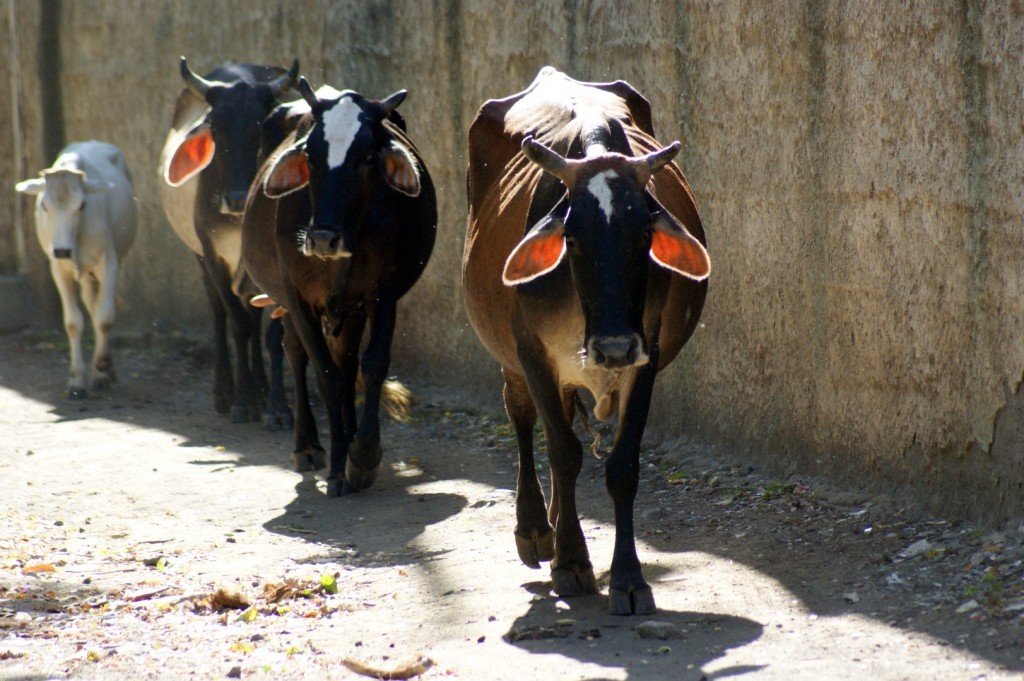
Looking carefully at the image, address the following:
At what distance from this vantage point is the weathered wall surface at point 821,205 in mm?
4984

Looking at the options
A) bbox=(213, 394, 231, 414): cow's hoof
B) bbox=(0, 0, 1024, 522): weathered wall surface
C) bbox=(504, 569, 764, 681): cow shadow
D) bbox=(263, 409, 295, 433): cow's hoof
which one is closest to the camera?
bbox=(504, 569, 764, 681): cow shadow

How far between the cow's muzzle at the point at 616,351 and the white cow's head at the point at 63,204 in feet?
19.0

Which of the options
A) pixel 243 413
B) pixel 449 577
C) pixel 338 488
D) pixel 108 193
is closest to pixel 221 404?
pixel 243 413

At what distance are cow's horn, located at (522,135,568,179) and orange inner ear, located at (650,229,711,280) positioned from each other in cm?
35

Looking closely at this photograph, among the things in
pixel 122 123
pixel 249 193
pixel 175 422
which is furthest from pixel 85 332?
pixel 249 193

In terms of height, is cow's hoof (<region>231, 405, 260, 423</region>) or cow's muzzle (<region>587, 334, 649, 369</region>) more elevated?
cow's muzzle (<region>587, 334, 649, 369</region>)

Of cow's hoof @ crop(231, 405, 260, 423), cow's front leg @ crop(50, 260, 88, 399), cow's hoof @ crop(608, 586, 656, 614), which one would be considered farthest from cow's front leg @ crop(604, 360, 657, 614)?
cow's front leg @ crop(50, 260, 88, 399)

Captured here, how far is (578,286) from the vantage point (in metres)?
4.33

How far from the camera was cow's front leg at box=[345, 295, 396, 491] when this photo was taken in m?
6.59

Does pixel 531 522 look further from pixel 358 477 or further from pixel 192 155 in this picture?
pixel 192 155

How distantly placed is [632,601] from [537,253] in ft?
3.69

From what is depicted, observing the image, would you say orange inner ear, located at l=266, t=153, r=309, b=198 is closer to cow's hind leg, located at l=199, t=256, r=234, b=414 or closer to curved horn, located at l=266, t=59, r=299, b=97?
curved horn, located at l=266, t=59, r=299, b=97

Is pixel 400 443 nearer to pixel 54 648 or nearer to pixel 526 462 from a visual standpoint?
pixel 526 462

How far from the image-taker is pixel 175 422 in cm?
841
